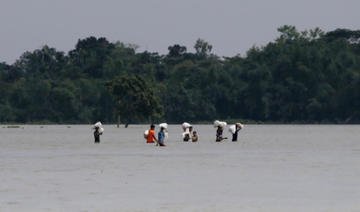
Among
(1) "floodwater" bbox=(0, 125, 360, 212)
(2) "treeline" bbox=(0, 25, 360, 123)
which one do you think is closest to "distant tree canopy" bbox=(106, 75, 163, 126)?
(2) "treeline" bbox=(0, 25, 360, 123)

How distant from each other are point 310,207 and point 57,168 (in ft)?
36.1

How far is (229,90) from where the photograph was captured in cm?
13362

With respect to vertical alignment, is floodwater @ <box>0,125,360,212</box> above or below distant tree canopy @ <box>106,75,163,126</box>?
below

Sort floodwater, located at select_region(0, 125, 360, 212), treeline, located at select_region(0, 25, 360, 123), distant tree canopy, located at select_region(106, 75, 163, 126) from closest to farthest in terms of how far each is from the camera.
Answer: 1. floodwater, located at select_region(0, 125, 360, 212)
2. distant tree canopy, located at select_region(106, 75, 163, 126)
3. treeline, located at select_region(0, 25, 360, 123)

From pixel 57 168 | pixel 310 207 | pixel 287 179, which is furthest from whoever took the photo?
pixel 57 168

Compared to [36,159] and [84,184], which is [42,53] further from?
[84,184]

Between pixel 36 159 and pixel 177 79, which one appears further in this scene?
pixel 177 79

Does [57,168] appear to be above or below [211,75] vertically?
below

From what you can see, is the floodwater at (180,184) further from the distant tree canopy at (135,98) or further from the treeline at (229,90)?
the treeline at (229,90)

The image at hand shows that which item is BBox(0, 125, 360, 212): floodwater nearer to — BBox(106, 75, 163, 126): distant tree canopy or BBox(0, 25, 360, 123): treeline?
BBox(106, 75, 163, 126): distant tree canopy

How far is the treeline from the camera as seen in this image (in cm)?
12825

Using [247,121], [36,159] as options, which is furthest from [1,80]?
[36,159]

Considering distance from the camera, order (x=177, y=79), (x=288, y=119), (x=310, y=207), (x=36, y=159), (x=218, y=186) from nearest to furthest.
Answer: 1. (x=310, y=207)
2. (x=218, y=186)
3. (x=36, y=159)
4. (x=288, y=119)
5. (x=177, y=79)

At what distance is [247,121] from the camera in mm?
129500
